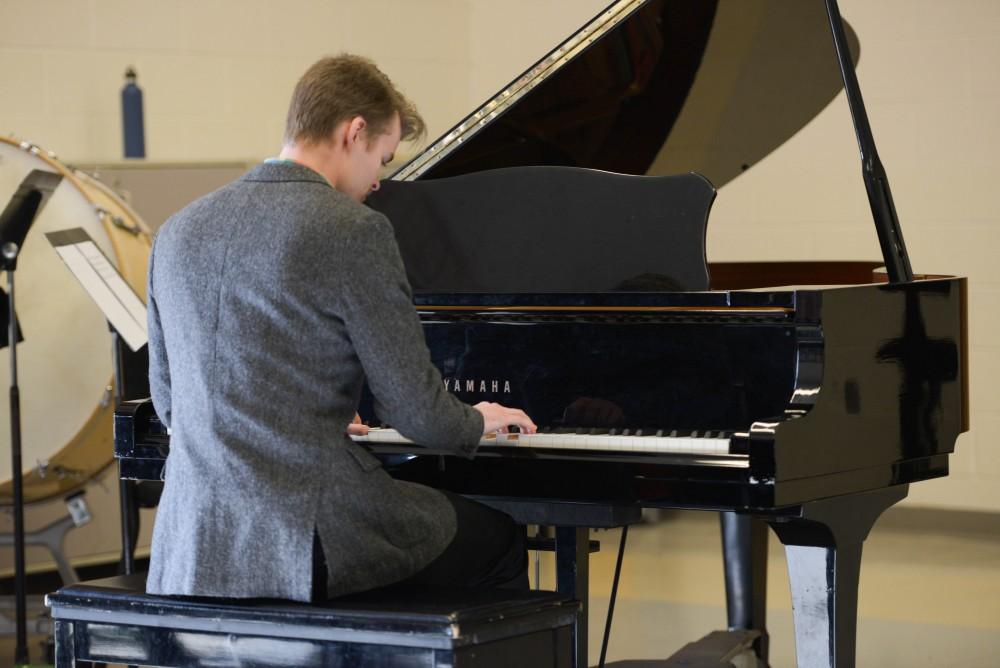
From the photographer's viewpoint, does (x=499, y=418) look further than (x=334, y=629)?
Yes

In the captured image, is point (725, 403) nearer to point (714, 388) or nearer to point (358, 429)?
point (714, 388)

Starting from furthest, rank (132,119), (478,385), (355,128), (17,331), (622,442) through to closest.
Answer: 1. (132,119)
2. (17,331)
3. (478,385)
4. (622,442)
5. (355,128)

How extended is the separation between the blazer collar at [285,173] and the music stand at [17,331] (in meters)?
1.79

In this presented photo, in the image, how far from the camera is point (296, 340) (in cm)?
202

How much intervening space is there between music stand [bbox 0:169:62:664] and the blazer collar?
179 cm

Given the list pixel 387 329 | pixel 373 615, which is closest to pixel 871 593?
pixel 373 615

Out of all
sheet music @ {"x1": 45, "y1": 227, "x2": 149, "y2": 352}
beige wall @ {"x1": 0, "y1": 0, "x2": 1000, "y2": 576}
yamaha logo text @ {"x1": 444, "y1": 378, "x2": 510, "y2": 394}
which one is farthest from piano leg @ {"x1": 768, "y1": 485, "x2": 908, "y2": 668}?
beige wall @ {"x1": 0, "y1": 0, "x2": 1000, "y2": 576}

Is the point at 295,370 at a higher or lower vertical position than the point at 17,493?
higher

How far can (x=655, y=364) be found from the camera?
8.47ft

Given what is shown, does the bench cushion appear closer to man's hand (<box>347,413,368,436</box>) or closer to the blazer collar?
man's hand (<box>347,413,368,436</box>)

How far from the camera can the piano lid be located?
310cm

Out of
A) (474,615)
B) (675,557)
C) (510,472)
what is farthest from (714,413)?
(675,557)

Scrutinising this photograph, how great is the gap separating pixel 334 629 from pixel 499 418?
0.44 meters

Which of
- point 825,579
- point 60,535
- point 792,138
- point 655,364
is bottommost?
point 60,535
